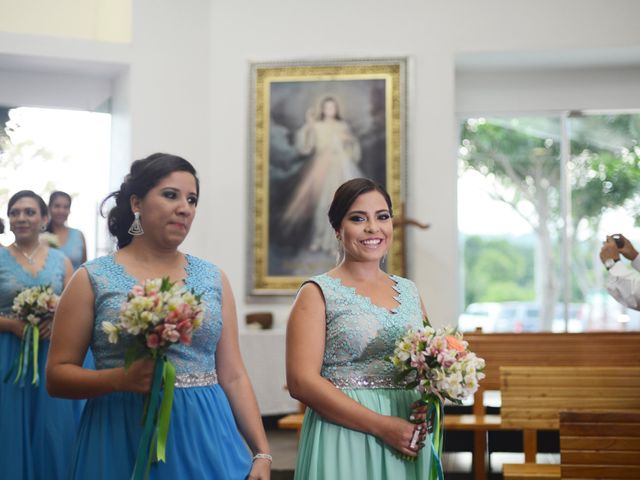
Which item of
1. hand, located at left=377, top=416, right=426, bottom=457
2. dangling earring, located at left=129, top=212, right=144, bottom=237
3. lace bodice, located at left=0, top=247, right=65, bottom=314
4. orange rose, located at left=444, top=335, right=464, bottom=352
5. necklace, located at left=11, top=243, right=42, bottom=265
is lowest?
hand, located at left=377, top=416, right=426, bottom=457

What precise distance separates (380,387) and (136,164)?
1.12 meters

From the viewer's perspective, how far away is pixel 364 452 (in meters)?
3.17

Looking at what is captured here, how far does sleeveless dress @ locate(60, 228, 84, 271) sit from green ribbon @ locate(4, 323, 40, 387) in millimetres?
2837

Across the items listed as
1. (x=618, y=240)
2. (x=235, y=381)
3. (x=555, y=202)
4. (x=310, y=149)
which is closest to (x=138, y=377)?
(x=235, y=381)

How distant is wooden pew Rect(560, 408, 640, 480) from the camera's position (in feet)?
15.3

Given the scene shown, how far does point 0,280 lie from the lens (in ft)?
21.0

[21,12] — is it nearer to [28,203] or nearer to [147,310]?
[28,203]

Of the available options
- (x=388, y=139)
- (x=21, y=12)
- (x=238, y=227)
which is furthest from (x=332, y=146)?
(x=21, y=12)

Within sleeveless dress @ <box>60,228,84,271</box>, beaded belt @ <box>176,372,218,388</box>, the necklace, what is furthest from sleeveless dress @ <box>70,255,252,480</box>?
sleeveless dress @ <box>60,228,84,271</box>

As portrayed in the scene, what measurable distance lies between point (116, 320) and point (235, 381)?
1.50ft

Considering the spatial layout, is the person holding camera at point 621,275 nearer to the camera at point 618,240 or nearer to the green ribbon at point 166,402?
the camera at point 618,240

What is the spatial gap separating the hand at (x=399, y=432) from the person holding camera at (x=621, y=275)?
3020 millimetres

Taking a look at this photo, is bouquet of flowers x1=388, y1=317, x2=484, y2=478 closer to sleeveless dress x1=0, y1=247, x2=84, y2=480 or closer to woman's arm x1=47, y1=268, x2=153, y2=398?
woman's arm x1=47, y1=268, x2=153, y2=398

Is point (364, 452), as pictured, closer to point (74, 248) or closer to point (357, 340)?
point (357, 340)
